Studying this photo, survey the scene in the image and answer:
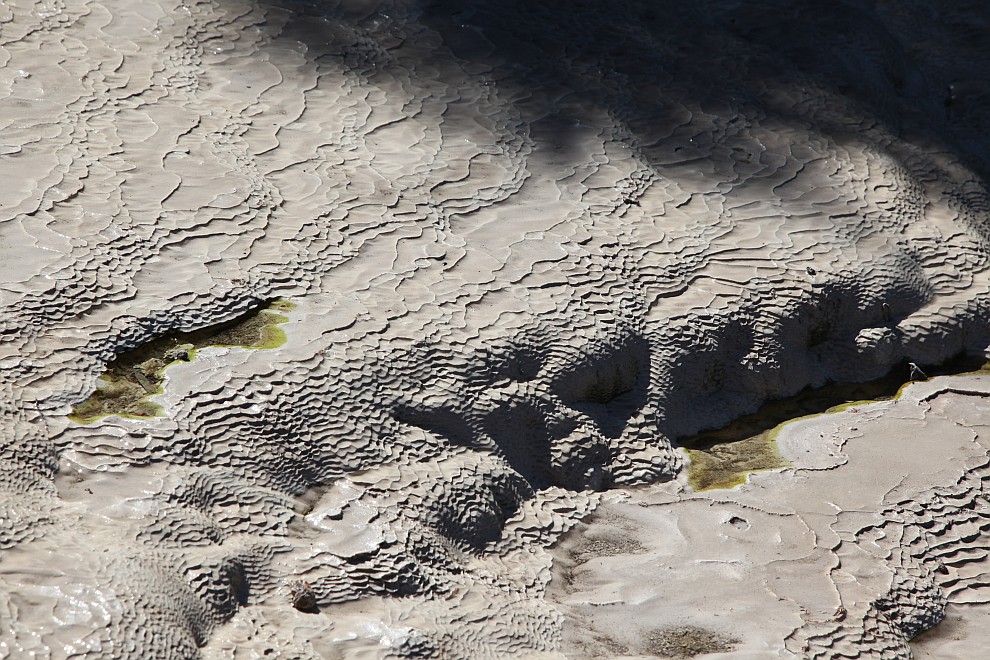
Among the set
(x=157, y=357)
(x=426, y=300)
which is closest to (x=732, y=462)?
(x=426, y=300)

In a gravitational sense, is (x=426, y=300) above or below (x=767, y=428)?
above

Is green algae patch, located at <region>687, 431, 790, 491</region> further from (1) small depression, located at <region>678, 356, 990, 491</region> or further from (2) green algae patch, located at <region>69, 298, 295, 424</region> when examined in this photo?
(2) green algae patch, located at <region>69, 298, 295, 424</region>

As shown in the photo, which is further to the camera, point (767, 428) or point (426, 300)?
point (767, 428)

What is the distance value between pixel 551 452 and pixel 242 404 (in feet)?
2.00

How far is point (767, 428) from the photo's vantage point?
7.46 feet

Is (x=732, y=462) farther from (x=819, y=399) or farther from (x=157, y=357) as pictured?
(x=157, y=357)

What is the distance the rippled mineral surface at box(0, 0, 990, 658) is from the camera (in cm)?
159

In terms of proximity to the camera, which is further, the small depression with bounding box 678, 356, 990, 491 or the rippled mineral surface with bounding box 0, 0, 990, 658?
the small depression with bounding box 678, 356, 990, 491

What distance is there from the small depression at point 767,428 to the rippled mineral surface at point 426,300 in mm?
41

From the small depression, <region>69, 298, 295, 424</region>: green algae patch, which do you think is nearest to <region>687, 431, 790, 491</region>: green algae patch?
the small depression

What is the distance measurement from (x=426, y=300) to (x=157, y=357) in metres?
0.54

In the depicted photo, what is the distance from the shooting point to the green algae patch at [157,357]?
1720 millimetres

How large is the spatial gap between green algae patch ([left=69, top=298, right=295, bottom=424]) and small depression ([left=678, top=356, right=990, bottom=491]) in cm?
91

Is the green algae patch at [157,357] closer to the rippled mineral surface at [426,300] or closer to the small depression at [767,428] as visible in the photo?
the rippled mineral surface at [426,300]
